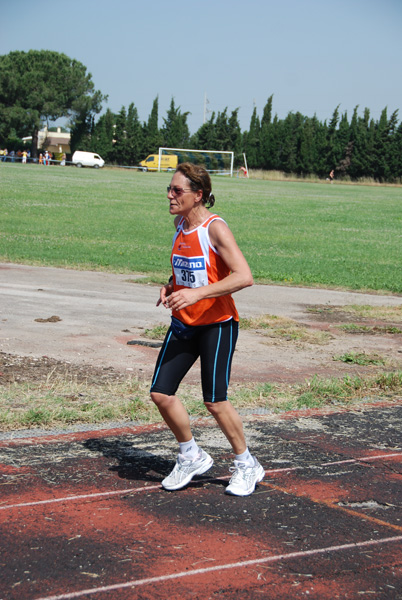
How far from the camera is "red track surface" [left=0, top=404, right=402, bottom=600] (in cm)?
331

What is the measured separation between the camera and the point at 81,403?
617cm

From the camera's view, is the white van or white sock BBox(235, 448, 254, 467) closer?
white sock BBox(235, 448, 254, 467)

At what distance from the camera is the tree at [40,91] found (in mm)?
81938

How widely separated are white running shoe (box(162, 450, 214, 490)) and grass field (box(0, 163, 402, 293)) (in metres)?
10.1

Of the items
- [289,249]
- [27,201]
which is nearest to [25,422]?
[289,249]

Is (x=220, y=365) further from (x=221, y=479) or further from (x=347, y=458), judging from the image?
(x=347, y=458)

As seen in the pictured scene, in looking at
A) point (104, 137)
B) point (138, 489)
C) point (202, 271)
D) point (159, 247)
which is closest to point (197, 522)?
point (138, 489)

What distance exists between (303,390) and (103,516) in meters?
3.24

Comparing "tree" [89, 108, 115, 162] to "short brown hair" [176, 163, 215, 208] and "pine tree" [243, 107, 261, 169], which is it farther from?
"short brown hair" [176, 163, 215, 208]

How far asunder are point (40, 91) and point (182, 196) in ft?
281

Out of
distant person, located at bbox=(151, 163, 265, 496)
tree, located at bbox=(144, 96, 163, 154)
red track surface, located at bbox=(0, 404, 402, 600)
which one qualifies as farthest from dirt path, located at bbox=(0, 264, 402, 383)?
tree, located at bbox=(144, 96, 163, 154)

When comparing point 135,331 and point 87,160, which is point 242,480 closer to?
point 135,331

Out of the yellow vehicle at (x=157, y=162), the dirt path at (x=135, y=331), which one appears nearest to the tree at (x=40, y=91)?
the yellow vehicle at (x=157, y=162)

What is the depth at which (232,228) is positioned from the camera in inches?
1046
